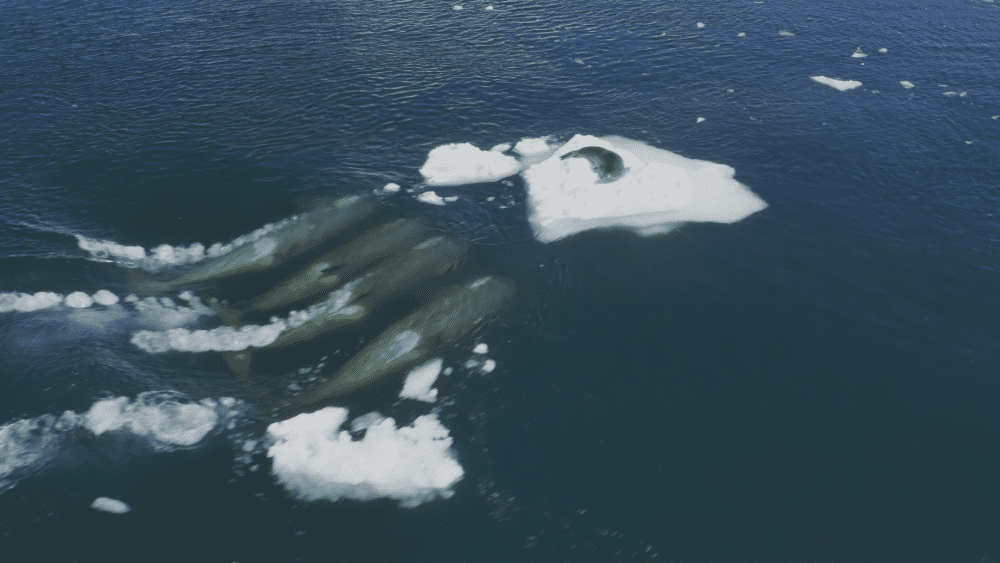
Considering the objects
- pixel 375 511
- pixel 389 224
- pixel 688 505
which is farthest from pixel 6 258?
pixel 688 505

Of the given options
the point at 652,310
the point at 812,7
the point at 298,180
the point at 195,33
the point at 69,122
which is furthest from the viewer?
the point at 812,7

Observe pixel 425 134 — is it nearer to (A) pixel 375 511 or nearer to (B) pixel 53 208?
(B) pixel 53 208

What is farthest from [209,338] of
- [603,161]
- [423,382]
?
[603,161]

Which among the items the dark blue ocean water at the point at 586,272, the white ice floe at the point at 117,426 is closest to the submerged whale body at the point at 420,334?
the dark blue ocean water at the point at 586,272

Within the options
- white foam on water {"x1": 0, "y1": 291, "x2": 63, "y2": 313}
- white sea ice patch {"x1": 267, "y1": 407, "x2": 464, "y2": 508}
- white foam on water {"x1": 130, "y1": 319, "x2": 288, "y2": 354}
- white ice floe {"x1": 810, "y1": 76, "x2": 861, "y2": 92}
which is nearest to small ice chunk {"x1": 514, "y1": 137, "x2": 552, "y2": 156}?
white foam on water {"x1": 130, "y1": 319, "x2": 288, "y2": 354}

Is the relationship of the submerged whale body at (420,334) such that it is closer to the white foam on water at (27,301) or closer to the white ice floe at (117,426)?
the white ice floe at (117,426)

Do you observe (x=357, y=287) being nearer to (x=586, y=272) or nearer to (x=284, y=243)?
(x=284, y=243)

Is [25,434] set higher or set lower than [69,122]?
lower
